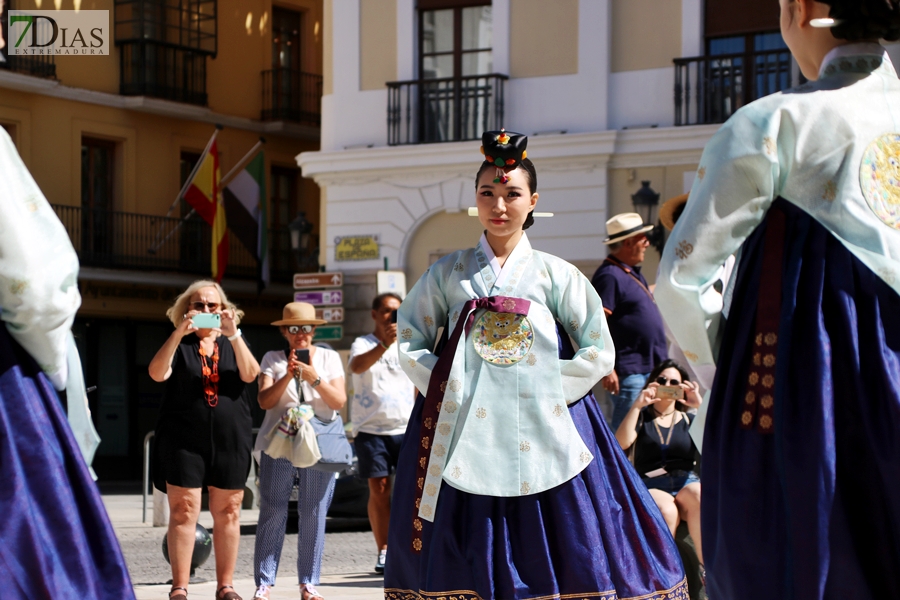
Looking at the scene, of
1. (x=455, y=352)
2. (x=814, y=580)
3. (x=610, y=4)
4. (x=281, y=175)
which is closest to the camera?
(x=814, y=580)

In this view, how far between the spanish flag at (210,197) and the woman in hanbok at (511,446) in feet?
61.7

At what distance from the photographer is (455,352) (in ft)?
17.5

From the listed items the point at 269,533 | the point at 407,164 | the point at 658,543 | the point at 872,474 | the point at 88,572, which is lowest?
the point at 269,533

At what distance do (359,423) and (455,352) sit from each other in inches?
140

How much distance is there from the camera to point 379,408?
28.5 feet

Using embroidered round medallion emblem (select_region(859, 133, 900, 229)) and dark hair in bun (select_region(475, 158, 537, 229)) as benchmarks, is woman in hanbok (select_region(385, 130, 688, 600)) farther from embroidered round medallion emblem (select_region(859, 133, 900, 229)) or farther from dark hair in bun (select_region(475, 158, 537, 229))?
embroidered round medallion emblem (select_region(859, 133, 900, 229))

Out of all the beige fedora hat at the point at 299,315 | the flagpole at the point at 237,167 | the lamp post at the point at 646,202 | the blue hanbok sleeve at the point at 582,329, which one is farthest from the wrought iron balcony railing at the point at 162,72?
the blue hanbok sleeve at the point at 582,329

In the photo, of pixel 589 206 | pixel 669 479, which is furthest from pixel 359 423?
pixel 589 206

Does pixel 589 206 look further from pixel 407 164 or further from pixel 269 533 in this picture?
pixel 269 533

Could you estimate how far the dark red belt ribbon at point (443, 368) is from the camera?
17.5ft

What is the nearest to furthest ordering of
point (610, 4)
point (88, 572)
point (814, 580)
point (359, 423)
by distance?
point (814, 580)
point (88, 572)
point (359, 423)
point (610, 4)

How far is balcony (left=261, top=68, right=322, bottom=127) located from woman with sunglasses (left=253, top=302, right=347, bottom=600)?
68.5ft

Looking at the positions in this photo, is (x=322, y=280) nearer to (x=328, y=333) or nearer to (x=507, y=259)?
(x=328, y=333)

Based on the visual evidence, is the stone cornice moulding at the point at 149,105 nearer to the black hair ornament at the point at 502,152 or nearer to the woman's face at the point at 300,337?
the woman's face at the point at 300,337
